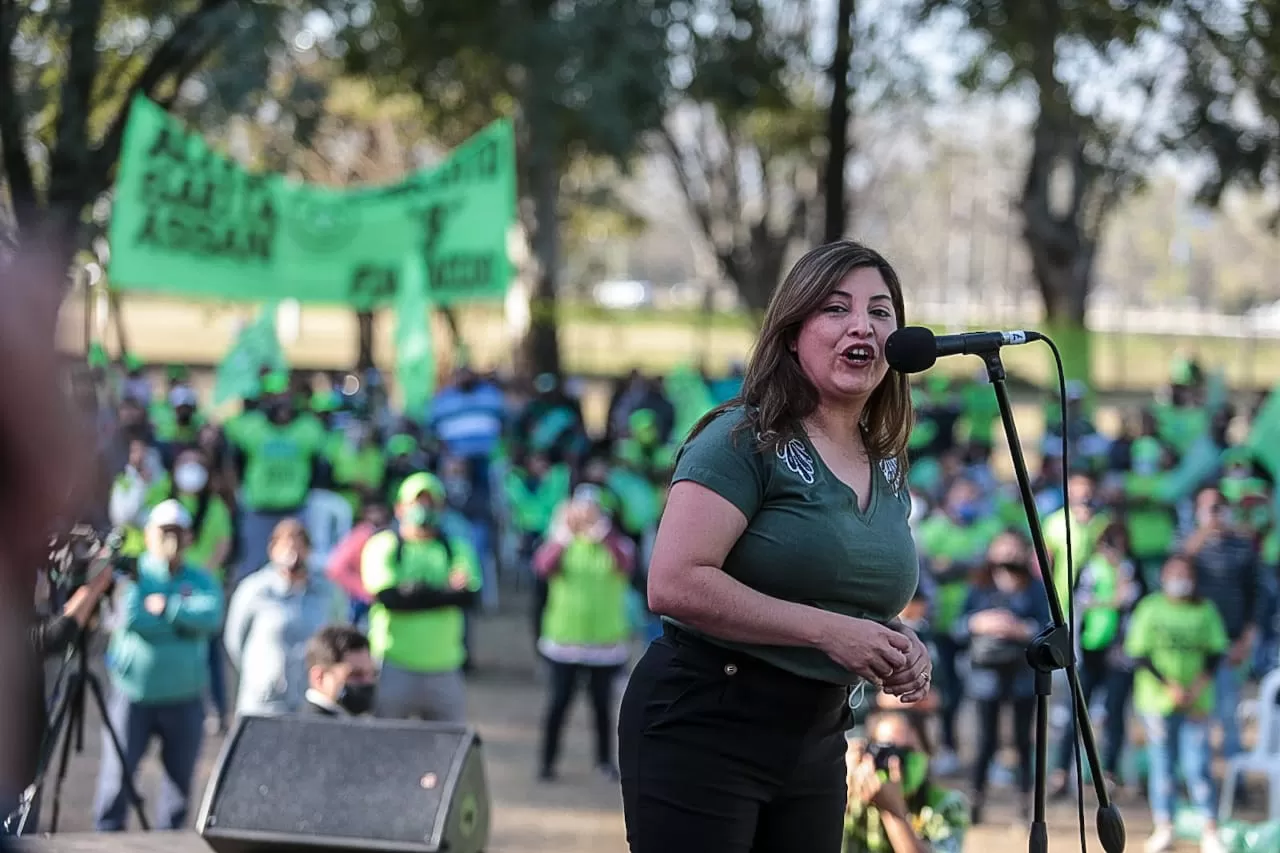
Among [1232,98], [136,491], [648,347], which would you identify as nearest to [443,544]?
[136,491]

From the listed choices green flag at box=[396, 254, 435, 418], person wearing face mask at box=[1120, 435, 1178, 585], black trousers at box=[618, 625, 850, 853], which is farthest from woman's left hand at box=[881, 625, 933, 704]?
green flag at box=[396, 254, 435, 418]

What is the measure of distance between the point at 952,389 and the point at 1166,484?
8110mm

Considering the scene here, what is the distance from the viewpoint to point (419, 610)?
8336 mm

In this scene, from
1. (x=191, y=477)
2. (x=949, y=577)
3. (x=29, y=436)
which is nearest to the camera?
(x=29, y=436)

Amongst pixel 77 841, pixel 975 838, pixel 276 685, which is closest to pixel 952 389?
pixel 975 838

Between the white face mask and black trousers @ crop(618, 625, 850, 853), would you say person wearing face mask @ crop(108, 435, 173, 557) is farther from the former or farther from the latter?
black trousers @ crop(618, 625, 850, 853)

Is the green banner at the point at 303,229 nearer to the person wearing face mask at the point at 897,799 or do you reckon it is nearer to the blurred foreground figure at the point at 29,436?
the person wearing face mask at the point at 897,799

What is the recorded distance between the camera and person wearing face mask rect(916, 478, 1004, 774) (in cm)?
972

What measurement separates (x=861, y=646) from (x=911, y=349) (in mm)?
529

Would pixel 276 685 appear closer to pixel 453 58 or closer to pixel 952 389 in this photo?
pixel 952 389

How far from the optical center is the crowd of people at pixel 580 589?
24.0ft

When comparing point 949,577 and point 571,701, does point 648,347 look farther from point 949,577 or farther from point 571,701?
point 571,701

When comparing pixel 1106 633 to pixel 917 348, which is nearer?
pixel 917 348

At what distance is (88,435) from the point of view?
229cm
